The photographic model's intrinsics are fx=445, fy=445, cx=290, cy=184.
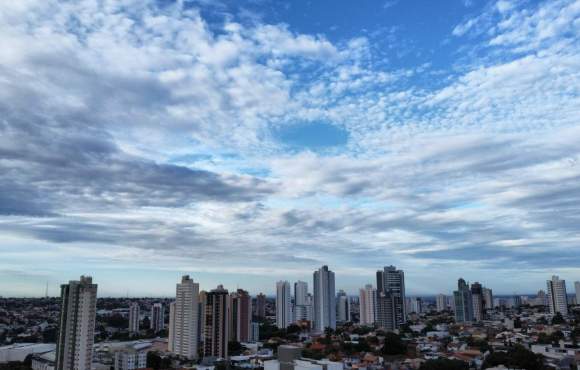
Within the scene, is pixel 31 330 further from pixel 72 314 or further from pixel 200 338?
pixel 72 314

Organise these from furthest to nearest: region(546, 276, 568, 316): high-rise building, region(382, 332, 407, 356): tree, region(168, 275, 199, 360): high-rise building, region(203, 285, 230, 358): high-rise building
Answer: region(546, 276, 568, 316): high-rise building < region(168, 275, 199, 360): high-rise building < region(382, 332, 407, 356): tree < region(203, 285, 230, 358): high-rise building

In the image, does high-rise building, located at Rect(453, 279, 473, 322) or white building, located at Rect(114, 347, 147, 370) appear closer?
white building, located at Rect(114, 347, 147, 370)

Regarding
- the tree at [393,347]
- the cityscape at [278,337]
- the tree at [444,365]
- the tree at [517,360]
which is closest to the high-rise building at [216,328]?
the cityscape at [278,337]

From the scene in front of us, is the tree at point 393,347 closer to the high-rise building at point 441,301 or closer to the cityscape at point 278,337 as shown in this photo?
the cityscape at point 278,337

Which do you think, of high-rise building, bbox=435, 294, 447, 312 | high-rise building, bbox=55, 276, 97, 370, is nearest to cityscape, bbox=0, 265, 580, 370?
high-rise building, bbox=55, 276, 97, 370

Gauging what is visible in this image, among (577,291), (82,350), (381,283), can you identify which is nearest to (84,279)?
(82,350)

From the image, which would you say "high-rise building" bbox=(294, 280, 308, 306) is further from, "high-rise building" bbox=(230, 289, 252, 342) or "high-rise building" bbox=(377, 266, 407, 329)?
"high-rise building" bbox=(230, 289, 252, 342)

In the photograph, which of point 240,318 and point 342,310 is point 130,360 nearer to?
point 240,318
